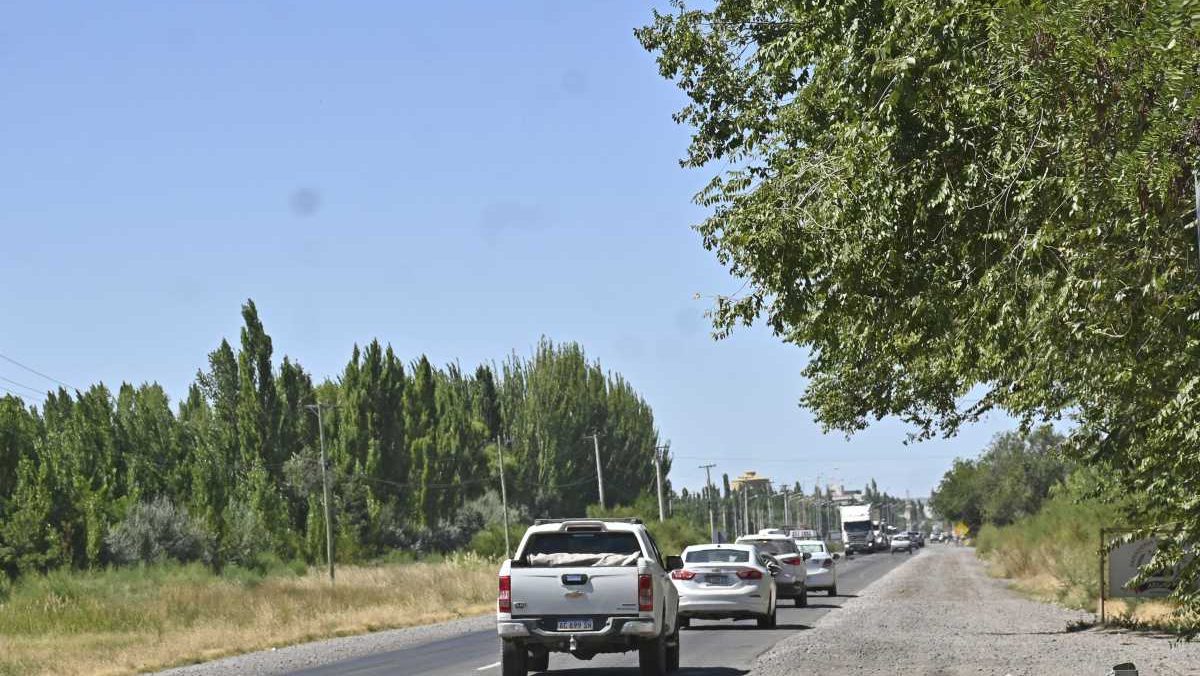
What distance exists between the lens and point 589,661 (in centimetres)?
2245

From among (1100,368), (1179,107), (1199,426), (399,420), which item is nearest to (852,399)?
(1100,368)

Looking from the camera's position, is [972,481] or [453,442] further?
[972,481]

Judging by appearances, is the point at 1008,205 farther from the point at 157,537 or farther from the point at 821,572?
the point at 157,537

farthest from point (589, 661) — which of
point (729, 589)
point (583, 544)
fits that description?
point (729, 589)

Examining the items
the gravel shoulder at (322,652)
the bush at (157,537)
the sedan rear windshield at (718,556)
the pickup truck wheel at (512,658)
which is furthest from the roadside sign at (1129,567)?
the bush at (157,537)

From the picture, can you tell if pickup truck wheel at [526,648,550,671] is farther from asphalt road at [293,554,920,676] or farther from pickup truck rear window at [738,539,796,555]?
pickup truck rear window at [738,539,796,555]

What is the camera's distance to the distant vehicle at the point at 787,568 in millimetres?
38781

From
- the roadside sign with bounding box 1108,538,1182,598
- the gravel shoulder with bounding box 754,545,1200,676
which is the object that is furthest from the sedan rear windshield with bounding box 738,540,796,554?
the roadside sign with bounding box 1108,538,1182,598

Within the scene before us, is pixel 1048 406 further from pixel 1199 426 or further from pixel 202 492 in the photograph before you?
pixel 202 492

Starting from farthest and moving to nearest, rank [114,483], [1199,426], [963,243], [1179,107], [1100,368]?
[114,483] < [963,243] < [1100,368] < [1199,426] < [1179,107]

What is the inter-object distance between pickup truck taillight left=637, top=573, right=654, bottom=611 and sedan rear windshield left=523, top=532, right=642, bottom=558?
111 cm

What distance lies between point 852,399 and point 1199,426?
56.4 ft

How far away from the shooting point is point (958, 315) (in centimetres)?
1867

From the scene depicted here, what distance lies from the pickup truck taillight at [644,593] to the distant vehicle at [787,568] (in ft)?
68.3
